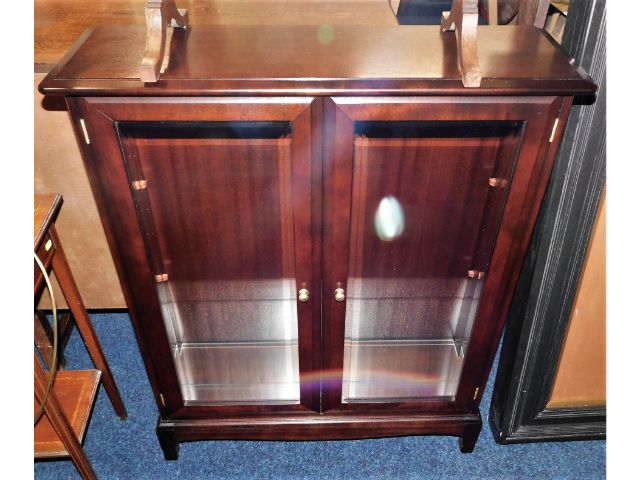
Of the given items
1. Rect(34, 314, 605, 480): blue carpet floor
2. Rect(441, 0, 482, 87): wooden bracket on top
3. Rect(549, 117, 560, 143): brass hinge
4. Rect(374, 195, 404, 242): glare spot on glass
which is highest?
Rect(441, 0, 482, 87): wooden bracket on top

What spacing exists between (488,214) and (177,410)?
3.62ft

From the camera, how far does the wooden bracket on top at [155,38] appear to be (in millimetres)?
1074


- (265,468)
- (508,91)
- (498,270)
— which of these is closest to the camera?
→ (508,91)

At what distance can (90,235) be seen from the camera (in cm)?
200

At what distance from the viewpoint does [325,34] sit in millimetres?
1307

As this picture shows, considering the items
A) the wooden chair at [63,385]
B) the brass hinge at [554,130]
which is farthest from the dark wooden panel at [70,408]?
the brass hinge at [554,130]

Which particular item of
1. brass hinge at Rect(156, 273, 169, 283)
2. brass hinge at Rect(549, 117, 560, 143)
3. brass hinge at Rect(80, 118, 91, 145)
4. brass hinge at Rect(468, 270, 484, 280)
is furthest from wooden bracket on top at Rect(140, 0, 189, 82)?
brass hinge at Rect(468, 270, 484, 280)

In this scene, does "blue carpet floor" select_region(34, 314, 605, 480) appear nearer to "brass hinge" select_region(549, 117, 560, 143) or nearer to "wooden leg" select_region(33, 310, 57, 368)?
"wooden leg" select_region(33, 310, 57, 368)

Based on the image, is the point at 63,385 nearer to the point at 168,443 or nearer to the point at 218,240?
the point at 168,443

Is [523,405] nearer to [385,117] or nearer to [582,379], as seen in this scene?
[582,379]

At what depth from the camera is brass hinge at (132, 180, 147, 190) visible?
4.17 ft

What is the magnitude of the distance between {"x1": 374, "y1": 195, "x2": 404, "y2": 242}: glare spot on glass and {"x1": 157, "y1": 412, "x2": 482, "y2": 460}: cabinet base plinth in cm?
65

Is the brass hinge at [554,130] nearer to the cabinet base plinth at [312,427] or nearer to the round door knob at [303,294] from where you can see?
the round door knob at [303,294]
